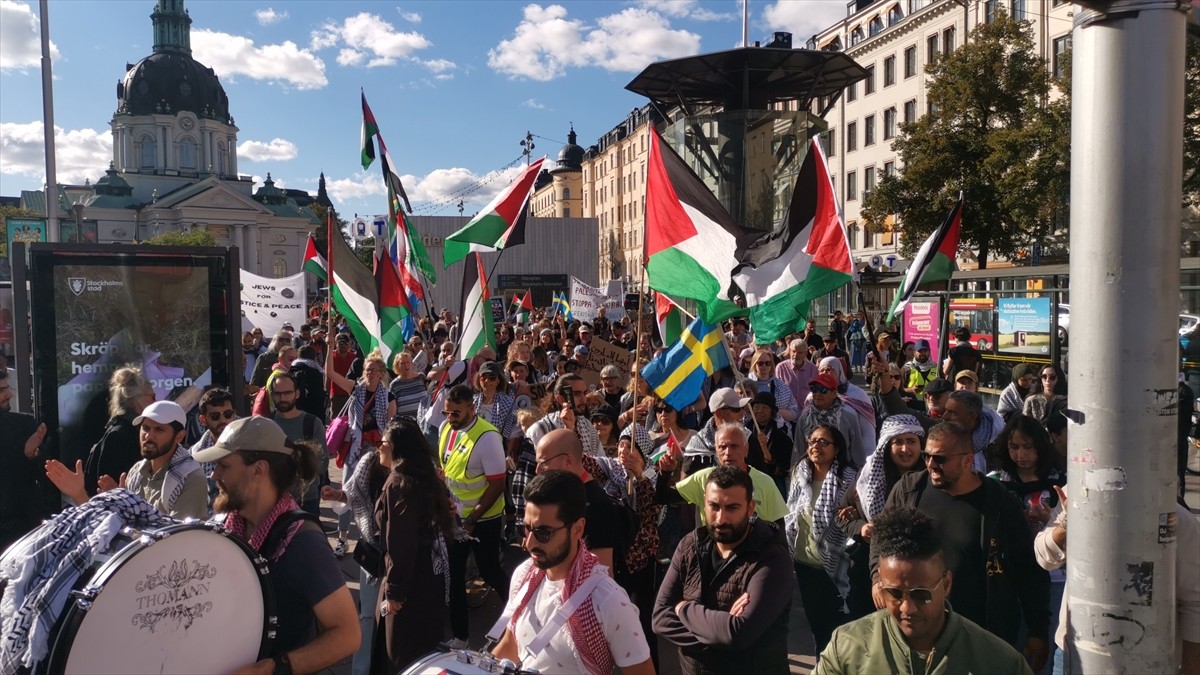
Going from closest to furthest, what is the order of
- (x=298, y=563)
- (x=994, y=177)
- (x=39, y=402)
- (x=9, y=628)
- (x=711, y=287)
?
(x=9, y=628) → (x=298, y=563) → (x=39, y=402) → (x=711, y=287) → (x=994, y=177)

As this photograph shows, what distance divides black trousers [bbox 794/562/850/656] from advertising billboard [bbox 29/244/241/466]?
449cm

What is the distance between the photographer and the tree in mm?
28312

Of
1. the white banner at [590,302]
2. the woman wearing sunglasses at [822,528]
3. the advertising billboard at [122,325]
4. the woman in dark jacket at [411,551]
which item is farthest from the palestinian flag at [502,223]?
the white banner at [590,302]

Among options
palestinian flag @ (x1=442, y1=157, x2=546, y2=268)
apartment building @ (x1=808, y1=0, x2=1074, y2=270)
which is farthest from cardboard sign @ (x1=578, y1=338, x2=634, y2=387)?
apartment building @ (x1=808, y1=0, x2=1074, y2=270)

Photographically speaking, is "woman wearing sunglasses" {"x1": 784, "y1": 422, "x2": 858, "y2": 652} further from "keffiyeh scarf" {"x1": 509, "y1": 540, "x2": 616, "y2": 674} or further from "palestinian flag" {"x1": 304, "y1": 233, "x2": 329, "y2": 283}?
"palestinian flag" {"x1": 304, "y1": 233, "x2": 329, "y2": 283}

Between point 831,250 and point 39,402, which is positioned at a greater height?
point 831,250

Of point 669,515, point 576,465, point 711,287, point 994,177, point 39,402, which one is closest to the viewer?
point 576,465

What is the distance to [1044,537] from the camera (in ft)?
11.6

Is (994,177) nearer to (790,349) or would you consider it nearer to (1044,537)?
(790,349)

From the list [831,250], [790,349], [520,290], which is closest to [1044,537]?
[831,250]

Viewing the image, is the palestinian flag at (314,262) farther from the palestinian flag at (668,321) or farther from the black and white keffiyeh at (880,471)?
the black and white keffiyeh at (880,471)

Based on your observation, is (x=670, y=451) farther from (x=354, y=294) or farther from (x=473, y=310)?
(x=354, y=294)

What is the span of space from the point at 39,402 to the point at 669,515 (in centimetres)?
441

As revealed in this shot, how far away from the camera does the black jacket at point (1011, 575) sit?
3699 mm
